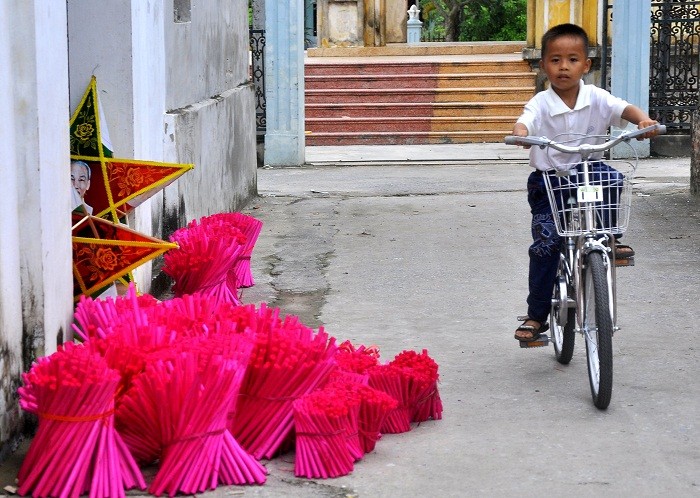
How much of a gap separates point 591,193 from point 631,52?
1065cm

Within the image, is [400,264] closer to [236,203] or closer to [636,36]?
[236,203]

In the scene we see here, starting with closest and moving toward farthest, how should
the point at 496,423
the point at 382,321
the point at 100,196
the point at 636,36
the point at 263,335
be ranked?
the point at 263,335
the point at 496,423
the point at 100,196
the point at 382,321
the point at 636,36

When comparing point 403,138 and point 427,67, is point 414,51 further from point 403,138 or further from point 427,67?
point 403,138

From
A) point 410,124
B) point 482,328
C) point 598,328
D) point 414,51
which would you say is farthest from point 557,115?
point 414,51

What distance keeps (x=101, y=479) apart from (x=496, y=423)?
1.60 metres

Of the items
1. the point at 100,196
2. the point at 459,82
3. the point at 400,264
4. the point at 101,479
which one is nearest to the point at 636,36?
the point at 459,82

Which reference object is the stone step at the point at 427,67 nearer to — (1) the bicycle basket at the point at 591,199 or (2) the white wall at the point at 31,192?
(1) the bicycle basket at the point at 591,199

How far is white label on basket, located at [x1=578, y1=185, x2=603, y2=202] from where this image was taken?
4.66 m

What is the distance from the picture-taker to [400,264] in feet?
26.5

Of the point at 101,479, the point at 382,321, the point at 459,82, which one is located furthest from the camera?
the point at 459,82

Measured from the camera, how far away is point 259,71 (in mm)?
14602

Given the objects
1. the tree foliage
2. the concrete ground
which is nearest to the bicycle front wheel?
the concrete ground

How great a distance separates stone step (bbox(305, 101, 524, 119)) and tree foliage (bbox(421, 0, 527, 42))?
A: 1239 cm

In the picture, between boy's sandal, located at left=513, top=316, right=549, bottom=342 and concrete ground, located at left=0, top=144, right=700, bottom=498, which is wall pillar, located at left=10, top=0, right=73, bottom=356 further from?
boy's sandal, located at left=513, top=316, right=549, bottom=342
